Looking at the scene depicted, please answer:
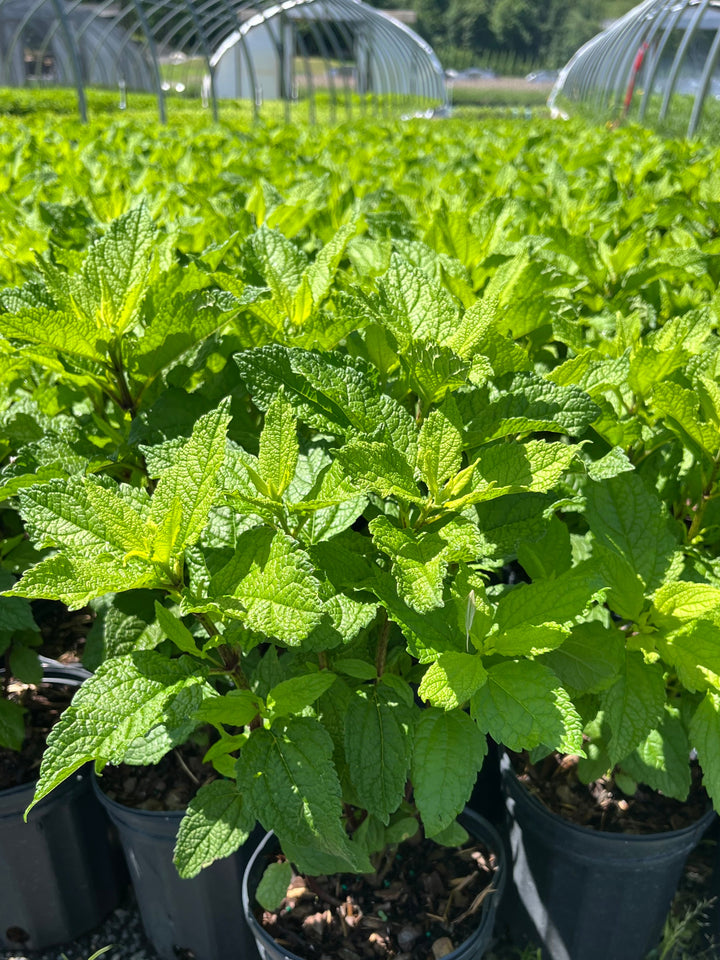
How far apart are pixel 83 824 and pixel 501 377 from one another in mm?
1754

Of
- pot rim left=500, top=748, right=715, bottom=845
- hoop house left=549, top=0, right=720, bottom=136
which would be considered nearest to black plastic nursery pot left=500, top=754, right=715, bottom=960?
pot rim left=500, top=748, right=715, bottom=845

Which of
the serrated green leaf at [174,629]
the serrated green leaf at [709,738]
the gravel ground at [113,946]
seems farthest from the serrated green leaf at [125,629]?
the gravel ground at [113,946]

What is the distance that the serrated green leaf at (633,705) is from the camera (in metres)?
1.39

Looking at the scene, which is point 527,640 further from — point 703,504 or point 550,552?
point 703,504

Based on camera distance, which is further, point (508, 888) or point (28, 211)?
point (28, 211)

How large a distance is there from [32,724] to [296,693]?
139 cm

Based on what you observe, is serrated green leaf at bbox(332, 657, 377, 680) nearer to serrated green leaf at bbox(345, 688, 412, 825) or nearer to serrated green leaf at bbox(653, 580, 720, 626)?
serrated green leaf at bbox(345, 688, 412, 825)

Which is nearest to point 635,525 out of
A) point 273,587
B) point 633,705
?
point 633,705

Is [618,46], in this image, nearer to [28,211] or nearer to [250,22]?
[250,22]

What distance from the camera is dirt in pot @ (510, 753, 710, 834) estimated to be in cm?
207

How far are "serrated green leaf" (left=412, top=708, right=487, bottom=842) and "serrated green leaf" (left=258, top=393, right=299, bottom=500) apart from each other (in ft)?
1.63

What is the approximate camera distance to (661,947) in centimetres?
235

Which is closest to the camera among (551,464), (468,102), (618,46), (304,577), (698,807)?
(304,577)

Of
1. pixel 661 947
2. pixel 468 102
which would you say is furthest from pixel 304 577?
pixel 468 102
